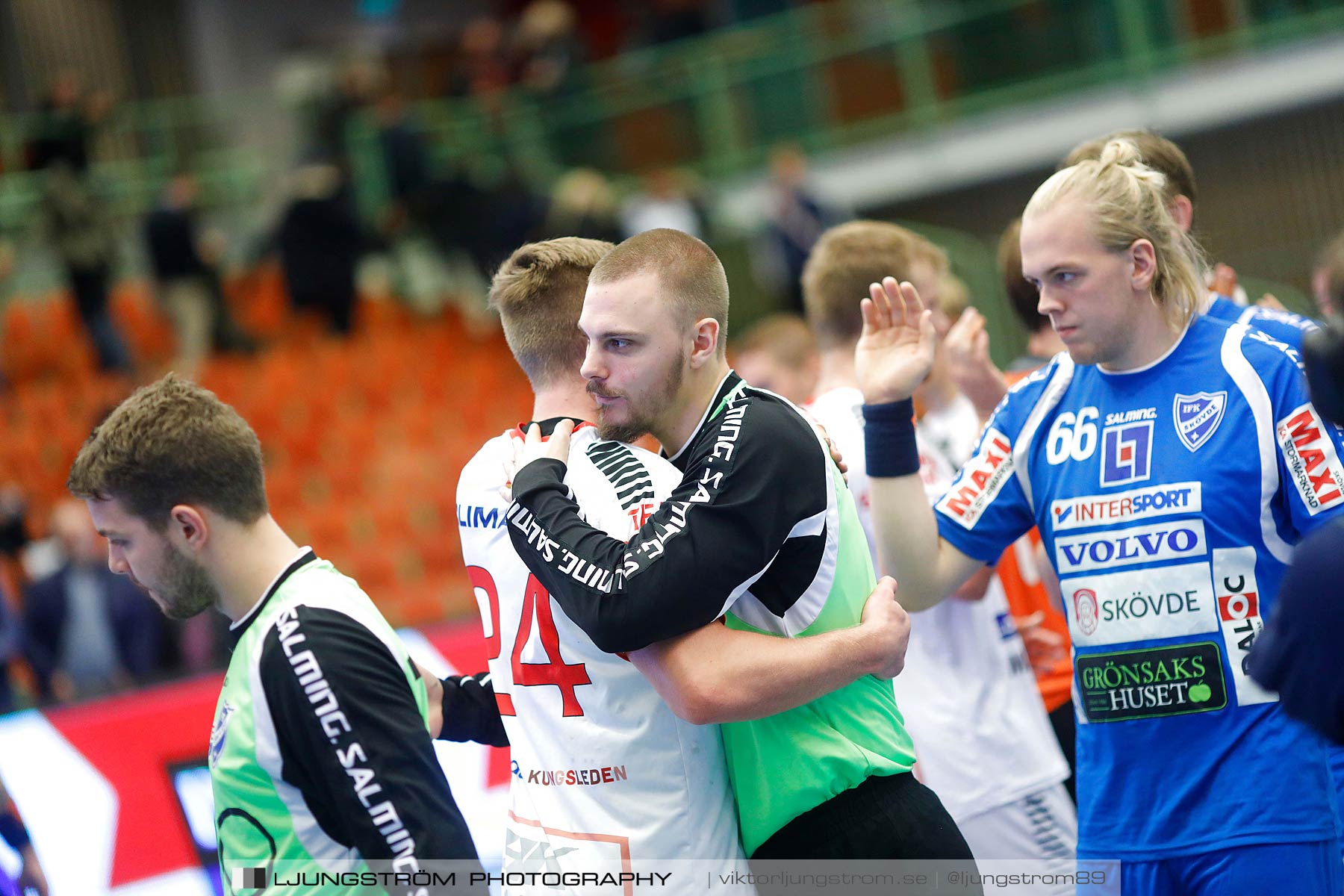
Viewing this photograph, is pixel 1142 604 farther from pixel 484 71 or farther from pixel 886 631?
pixel 484 71

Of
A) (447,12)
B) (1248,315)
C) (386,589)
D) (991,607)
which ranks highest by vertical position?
(447,12)

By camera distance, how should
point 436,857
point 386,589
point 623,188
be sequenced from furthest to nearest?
point 623,188 < point 386,589 < point 436,857

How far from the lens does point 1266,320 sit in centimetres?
326

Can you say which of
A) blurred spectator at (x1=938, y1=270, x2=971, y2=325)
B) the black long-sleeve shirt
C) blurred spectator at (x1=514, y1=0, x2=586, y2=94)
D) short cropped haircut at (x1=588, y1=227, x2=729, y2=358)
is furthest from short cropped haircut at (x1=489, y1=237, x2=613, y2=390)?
blurred spectator at (x1=514, y1=0, x2=586, y2=94)

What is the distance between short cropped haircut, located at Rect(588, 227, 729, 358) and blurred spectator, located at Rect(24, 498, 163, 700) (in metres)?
6.50

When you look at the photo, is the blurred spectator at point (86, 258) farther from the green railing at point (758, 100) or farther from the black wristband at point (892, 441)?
the black wristband at point (892, 441)

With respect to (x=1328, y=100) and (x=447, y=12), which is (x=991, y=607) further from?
(x=447, y=12)

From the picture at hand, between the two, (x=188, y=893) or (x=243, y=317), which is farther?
(x=243, y=317)

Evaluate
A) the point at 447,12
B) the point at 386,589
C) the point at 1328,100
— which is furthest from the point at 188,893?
the point at 447,12

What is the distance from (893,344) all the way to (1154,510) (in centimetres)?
73

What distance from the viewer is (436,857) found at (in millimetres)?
2523

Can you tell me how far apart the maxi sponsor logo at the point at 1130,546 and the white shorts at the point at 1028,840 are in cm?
119

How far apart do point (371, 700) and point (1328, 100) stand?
1194 centimetres

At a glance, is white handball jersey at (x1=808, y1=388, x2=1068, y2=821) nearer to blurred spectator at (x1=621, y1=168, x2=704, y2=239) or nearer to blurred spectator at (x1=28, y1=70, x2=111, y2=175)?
blurred spectator at (x1=621, y1=168, x2=704, y2=239)
